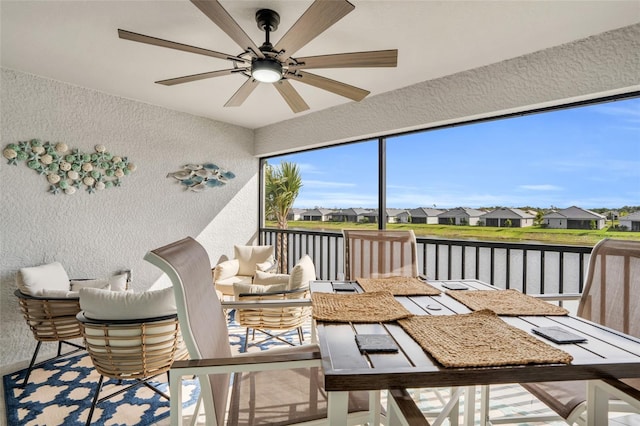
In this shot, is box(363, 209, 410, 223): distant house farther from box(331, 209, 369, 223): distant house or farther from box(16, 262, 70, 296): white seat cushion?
box(16, 262, 70, 296): white seat cushion

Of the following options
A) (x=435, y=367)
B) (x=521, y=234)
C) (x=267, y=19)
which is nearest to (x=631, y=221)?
(x=521, y=234)

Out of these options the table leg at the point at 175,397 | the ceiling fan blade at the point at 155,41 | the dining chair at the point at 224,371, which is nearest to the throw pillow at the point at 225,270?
the dining chair at the point at 224,371

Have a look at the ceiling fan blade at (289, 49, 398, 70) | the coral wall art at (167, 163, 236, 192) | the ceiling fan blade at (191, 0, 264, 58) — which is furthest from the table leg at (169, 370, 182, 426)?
the coral wall art at (167, 163, 236, 192)

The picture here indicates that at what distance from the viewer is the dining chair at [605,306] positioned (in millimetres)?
1308

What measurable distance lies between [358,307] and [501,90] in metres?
2.30

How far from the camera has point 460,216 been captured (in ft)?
11.6

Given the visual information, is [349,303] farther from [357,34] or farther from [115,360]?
[357,34]

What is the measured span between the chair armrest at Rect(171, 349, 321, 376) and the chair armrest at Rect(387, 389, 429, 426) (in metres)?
0.30

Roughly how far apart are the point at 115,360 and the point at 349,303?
4.61ft

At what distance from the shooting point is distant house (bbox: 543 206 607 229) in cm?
270

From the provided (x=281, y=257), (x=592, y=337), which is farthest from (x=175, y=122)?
(x=592, y=337)

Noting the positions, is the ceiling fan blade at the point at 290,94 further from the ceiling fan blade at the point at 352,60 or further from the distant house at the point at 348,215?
the distant house at the point at 348,215

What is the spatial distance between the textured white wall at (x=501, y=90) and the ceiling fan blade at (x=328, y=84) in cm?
59

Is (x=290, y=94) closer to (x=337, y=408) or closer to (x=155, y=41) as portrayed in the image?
(x=155, y=41)
